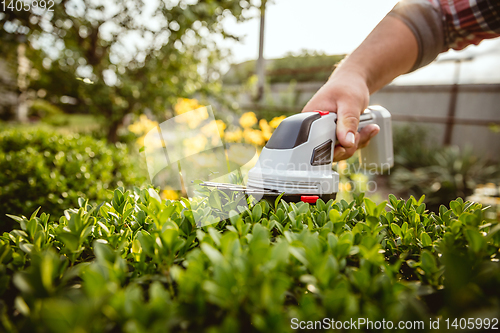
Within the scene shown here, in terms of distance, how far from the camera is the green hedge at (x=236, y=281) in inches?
18.3

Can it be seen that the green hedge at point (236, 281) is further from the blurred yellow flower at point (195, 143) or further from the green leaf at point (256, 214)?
the blurred yellow flower at point (195, 143)

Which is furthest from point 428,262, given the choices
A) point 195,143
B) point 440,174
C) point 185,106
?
point 440,174

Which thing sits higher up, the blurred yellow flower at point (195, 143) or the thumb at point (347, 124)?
the thumb at point (347, 124)

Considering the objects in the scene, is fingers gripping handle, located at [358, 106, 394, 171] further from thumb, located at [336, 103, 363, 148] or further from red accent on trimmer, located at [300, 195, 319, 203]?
red accent on trimmer, located at [300, 195, 319, 203]

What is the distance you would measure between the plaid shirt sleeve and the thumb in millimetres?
641

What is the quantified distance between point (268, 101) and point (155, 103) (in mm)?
4693

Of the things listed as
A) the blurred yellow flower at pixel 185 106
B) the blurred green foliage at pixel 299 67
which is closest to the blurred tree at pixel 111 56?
the blurred yellow flower at pixel 185 106

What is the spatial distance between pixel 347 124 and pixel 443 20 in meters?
1.04

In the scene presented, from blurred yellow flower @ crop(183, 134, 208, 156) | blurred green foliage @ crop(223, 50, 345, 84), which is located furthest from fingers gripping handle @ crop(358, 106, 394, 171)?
blurred green foliage @ crop(223, 50, 345, 84)

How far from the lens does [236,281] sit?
20.2 inches

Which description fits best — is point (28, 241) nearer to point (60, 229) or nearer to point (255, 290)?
point (60, 229)

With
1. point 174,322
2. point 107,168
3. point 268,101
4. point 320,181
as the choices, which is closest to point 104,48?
point 107,168

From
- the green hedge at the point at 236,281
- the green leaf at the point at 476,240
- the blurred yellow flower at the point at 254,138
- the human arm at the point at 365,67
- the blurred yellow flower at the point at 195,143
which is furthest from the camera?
the blurred yellow flower at the point at 254,138

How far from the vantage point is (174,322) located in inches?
19.1
